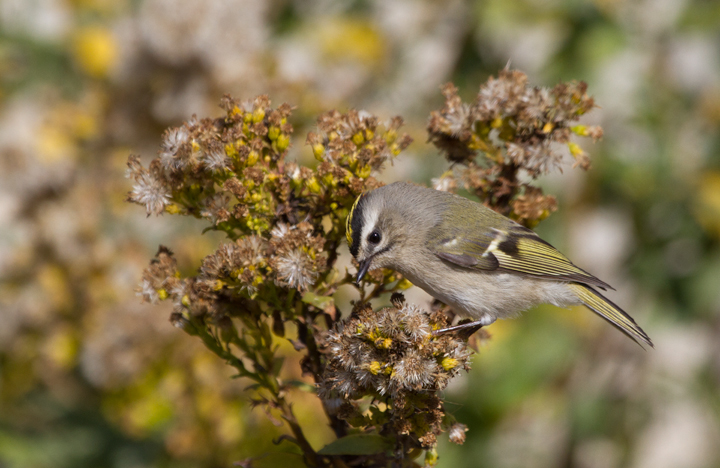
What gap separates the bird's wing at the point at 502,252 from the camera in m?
2.29

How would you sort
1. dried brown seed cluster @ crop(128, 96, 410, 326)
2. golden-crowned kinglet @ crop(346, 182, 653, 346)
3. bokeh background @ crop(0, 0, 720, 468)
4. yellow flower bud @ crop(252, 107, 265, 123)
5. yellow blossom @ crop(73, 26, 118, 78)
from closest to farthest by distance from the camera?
1. dried brown seed cluster @ crop(128, 96, 410, 326)
2. yellow flower bud @ crop(252, 107, 265, 123)
3. golden-crowned kinglet @ crop(346, 182, 653, 346)
4. bokeh background @ crop(0, 0, 720, 468)
5. yellow blossom @ crop(73, 26, 118, 78)

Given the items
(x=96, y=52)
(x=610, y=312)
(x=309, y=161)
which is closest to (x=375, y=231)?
(x=610, y=312)

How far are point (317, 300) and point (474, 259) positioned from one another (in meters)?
0.77

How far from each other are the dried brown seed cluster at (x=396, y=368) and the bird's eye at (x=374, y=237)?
0.50 metres

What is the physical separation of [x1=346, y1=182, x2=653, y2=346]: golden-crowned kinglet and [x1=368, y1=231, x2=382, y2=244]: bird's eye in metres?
0.02

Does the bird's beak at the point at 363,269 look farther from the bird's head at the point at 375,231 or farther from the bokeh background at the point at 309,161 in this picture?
the bokeh background at the point at 309,161

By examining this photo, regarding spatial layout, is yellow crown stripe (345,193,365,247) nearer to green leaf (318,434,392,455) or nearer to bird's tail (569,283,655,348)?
green leaf (318,434,392,455)

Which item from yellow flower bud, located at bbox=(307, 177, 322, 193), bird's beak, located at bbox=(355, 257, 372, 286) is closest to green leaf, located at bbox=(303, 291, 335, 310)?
bird's beak, located at bbox=(355, 257, 372, 286)

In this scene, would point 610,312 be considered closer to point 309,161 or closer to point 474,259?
point 474,259

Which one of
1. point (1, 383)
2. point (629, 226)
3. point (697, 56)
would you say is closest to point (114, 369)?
point (1, 383)

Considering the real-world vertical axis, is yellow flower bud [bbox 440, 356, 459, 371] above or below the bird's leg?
below

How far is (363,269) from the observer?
1.91 meters

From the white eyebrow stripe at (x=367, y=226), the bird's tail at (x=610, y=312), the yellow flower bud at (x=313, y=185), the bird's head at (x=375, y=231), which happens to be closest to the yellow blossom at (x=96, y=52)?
the bird's head at (x=375, y=231)

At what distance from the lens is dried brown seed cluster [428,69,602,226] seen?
77.6 inches
